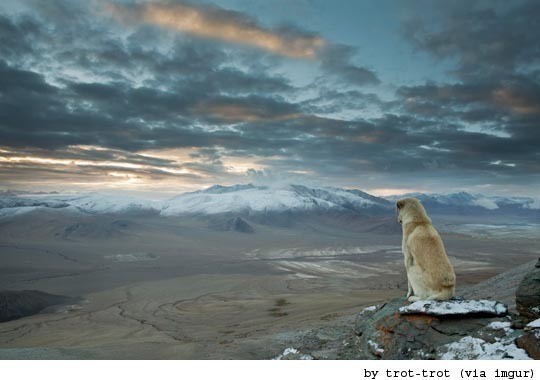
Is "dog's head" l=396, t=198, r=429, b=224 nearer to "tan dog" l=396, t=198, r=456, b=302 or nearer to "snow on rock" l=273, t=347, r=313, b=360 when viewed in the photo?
"tan dog" l=396, t=198, r=456, b=302

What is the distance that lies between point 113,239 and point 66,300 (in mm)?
107011

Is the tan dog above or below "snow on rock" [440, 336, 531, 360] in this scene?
above

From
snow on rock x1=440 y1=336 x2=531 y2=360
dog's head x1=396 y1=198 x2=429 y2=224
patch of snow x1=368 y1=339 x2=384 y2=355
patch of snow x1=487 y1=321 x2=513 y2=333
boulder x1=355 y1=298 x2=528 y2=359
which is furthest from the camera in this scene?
dog's head x1=396 y1=198 x2=429 y2=224

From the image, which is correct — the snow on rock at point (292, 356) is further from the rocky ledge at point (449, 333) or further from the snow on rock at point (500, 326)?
the snow on rock at point (500, 326)

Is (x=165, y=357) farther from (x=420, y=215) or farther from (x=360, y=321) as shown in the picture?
(x=420, y=215)

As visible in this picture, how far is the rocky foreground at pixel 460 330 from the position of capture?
16.6ft

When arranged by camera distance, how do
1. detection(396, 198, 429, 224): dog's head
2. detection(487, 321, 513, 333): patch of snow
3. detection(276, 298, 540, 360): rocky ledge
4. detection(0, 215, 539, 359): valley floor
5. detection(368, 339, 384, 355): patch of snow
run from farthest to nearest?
detection(0, 215, 539, 359): valley floor
detection(396, 198, 429, 224): dog's head
detection(368, 339, 384, 355): patch of snow
detection(487, 321, 513, 333): patch of snow
detection(276, 298, 540, 360): rocky ledge

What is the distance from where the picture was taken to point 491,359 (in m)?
4.97

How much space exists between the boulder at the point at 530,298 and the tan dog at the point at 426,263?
3.33 ft

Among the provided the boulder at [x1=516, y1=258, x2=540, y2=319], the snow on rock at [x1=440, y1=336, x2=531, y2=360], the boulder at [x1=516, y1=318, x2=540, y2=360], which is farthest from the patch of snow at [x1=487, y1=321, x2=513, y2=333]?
the boulder at [x1=516, y1=258, x2=540, y2=319]

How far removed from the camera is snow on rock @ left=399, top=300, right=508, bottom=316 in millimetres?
5918

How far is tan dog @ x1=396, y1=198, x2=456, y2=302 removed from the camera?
6.25 m

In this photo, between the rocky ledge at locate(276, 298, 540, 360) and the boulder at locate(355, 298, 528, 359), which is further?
the boulder at locate(355, 298, 528, 359)

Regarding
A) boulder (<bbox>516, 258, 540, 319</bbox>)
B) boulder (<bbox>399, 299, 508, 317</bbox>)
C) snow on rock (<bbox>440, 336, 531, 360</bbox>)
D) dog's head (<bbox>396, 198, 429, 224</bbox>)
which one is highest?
dog's head (<bbox>396, 198, 429, 224</bbox>)
